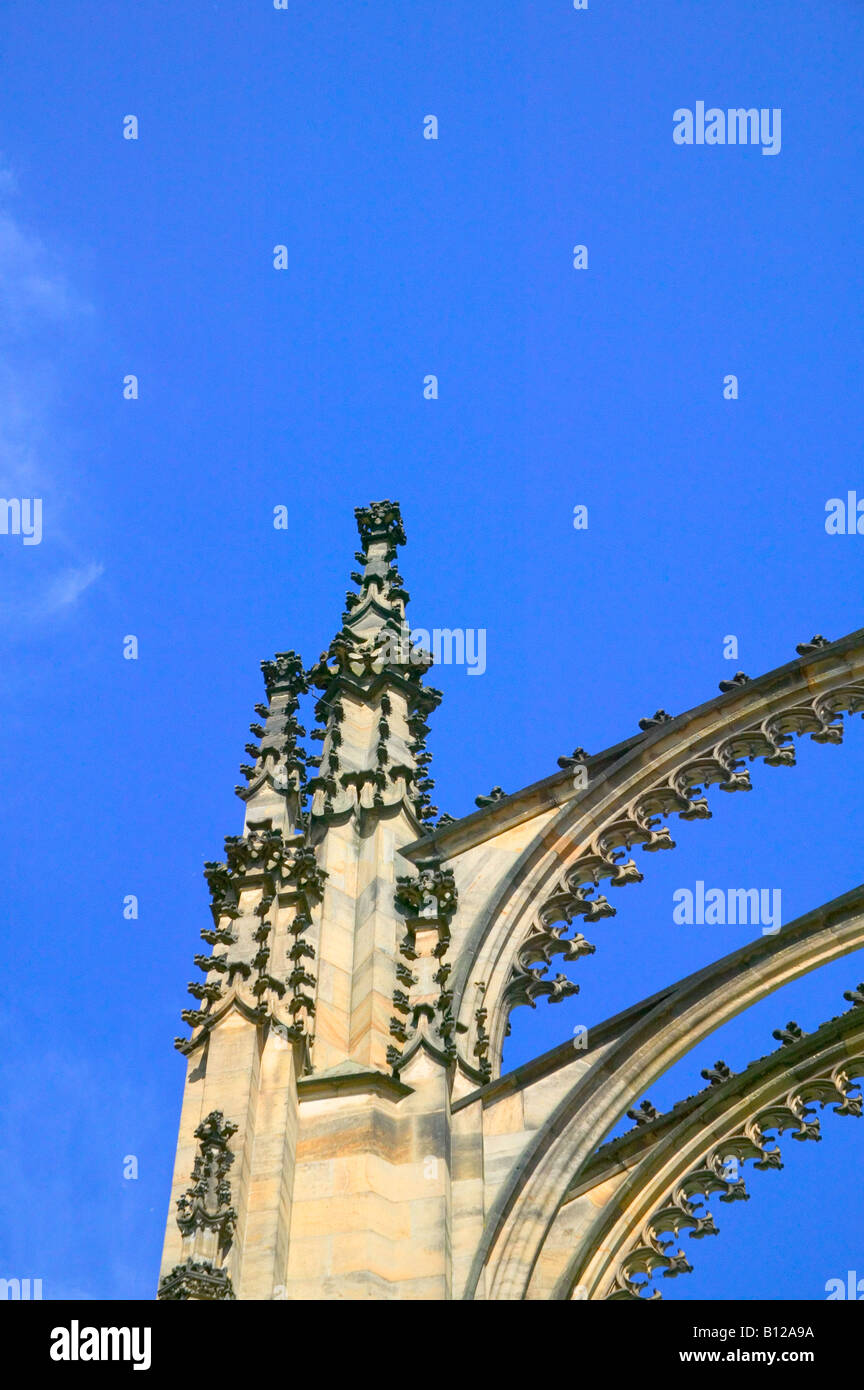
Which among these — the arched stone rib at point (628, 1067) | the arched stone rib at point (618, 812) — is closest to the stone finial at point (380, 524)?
the arched stone rib at point (618, 812)

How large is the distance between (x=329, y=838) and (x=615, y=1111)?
372 centimetres

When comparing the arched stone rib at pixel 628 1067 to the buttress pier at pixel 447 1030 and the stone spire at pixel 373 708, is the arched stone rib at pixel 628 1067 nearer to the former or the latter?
the buttress pier at pixel 447 1030

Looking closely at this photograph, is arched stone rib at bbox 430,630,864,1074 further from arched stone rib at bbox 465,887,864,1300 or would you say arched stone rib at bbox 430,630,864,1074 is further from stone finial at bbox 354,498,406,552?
stone finial at bbox 354,498,406,552

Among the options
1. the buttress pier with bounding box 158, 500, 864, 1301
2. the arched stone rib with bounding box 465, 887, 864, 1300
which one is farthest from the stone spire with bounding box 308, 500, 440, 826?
the arched stone rib with bounding box 465, 887, 864, 1300

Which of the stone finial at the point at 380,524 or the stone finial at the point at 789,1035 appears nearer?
the stone finial at the point at 789,1035

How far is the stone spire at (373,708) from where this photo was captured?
20406 millimetres

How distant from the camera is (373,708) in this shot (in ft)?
71.6

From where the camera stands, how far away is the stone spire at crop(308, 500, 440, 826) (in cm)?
2041

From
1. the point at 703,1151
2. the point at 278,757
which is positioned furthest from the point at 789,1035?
the point at 278,757

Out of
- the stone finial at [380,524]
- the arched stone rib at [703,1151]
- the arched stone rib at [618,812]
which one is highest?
the stone finial at [380,524]

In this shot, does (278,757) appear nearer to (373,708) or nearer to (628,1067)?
(373,708)

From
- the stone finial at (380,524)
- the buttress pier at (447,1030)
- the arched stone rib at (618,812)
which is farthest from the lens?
the stone finial at (380,524)

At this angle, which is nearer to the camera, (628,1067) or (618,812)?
(628,1067)
